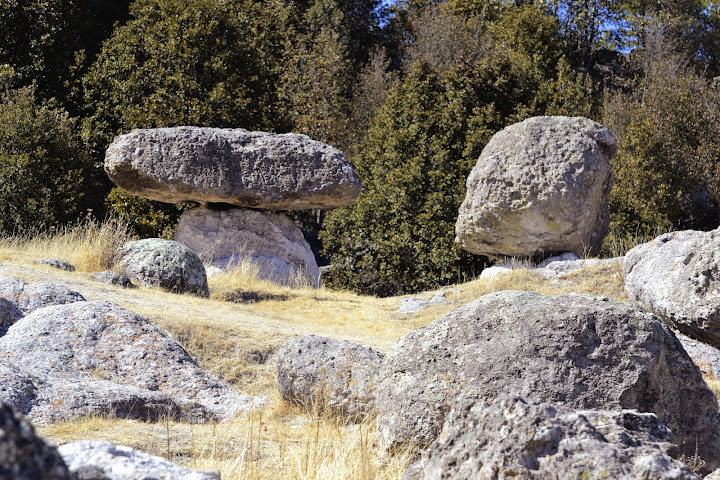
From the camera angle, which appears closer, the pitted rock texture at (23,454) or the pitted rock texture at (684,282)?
the pitted rock texture at (23,454)

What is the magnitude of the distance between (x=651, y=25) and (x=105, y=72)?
1718 centimetres

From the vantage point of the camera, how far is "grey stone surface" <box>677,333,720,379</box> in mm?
7840

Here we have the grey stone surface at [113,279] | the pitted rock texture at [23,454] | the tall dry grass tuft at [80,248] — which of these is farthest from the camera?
the tall dry grass tuft at [80,248]

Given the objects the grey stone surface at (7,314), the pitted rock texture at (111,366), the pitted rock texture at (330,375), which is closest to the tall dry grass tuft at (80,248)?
the grey stone surface at (7,314)

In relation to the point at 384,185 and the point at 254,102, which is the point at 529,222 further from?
the point at 254,102

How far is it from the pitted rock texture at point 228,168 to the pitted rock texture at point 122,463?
11.9 metres

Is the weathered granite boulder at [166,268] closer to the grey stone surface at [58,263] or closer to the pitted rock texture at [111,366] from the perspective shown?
the grey stone surface at [58,263]

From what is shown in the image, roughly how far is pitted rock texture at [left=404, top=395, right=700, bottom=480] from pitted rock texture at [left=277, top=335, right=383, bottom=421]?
2600 millimetres

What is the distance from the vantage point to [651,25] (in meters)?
27.1

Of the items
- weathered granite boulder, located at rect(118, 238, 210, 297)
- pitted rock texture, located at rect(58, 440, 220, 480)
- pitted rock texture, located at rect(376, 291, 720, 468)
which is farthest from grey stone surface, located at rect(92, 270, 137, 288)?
pitted rock texture, located at rect(58, 440, 220, 480)

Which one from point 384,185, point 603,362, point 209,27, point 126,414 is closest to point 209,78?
point 209,27

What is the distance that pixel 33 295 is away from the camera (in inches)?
326

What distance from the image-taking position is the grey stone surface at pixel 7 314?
7.61 metres

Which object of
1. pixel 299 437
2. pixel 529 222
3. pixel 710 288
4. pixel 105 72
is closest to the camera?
pixel 299 437
